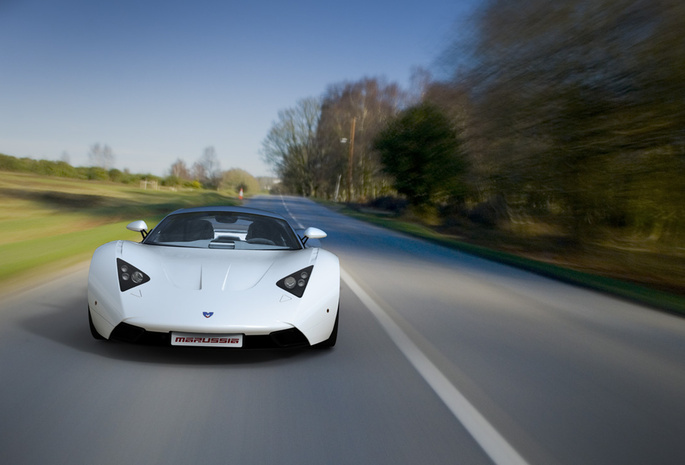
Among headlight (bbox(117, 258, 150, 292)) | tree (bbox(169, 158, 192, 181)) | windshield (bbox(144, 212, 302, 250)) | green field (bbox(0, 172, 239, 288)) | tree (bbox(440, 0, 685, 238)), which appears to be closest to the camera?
headlight (bbox(117, 258, 150, 292))

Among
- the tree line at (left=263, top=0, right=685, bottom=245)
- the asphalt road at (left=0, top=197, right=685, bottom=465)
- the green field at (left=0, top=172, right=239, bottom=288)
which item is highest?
the tree line at (left=263, top=0, right=685, bottom=245)

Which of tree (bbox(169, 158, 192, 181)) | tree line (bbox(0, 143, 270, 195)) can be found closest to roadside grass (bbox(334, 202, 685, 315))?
tree line (bbox(0, 143, 270, 195))

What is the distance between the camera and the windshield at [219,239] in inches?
229

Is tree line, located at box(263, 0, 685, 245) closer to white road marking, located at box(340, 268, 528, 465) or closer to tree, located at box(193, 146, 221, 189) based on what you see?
white road marking, located at box(340, 268, 528, 465)

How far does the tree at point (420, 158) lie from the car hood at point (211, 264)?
85.4 feet

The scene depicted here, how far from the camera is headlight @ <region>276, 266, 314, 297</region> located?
182 inches

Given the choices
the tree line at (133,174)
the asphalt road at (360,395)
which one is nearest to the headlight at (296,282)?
the asphalt road at (360,395)

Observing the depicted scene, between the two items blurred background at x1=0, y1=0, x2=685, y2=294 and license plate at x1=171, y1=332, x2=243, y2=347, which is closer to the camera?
license plate at x1=171, y1=332, x2=243, y2=347

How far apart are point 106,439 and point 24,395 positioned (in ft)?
3.07

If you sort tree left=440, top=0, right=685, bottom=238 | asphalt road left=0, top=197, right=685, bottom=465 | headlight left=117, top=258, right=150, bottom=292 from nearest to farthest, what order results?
asphalt road left=0, top=197, right=685, bottom=465 < headlight left=117, top=258, right=150, bottom=292 < tree left=440, top=0, right=685, bottom=238

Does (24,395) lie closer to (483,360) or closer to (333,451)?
(333,451)

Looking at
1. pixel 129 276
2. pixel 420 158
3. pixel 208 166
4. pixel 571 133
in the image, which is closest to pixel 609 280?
pixel 571 133

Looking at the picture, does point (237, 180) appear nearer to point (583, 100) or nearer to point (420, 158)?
point (420, 158)

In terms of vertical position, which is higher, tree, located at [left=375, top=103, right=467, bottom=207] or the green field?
tree, located at [left=375, top=103, right=467, bottom=207]
